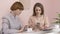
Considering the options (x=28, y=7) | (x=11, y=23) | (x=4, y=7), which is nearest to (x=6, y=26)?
(x=11, y=23)

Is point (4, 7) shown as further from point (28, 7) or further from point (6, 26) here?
point (6, 26)

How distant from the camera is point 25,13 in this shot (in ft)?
10.3

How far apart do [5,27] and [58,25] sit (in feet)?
2.71

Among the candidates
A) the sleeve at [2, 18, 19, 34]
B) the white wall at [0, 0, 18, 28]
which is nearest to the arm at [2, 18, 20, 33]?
the sleeve at [2, 18, 19, 34]

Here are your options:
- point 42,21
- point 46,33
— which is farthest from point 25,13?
point 46,33

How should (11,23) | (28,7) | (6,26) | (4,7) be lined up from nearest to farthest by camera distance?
(6,26)
(11,23)
(4,7)
(28,7)

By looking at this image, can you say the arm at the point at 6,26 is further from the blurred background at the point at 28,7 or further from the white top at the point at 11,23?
the blurred background at the point at 28,7

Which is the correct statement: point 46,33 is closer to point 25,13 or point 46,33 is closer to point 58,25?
point 58,25

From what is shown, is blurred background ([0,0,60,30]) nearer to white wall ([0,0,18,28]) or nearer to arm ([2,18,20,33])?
white wall ([0,0,18,28])

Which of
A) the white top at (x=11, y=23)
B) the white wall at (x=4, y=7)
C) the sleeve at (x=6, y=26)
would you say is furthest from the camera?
the white wall at (x=4, y=7)

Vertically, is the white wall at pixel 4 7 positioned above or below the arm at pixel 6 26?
above

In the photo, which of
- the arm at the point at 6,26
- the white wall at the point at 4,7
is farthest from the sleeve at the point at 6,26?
the white wall at the point at 4,7

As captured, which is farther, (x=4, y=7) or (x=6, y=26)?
(x=4, y=7)

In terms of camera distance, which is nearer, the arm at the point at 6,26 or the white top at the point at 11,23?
the arm at the point at 6,26
